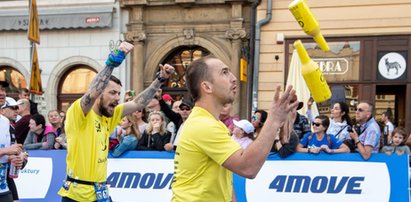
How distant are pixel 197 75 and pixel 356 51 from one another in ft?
35.1

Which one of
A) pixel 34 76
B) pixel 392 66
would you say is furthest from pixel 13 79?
pixel 392 66

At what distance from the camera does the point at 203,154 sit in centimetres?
279

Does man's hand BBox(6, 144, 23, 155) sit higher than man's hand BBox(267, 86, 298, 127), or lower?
lower

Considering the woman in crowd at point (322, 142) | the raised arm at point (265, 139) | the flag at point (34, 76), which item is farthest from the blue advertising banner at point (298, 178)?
the raised arm at point (265, 139)

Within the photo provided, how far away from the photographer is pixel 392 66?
12.5 m

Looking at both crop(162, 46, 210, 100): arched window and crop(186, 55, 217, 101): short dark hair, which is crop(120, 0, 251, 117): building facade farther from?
crop(186, 55, 217, 101): short dark hair

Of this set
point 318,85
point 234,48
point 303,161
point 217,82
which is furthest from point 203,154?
point 234,48

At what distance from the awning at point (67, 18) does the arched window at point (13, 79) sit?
1.26m

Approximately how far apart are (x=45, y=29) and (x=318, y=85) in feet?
41.0

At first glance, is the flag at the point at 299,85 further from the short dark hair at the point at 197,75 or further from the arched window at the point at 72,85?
the arched window at the point at 72,85

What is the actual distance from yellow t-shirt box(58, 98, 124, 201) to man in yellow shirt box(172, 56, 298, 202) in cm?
168

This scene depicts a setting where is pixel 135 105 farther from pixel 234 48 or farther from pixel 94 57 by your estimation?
pixel 94 57

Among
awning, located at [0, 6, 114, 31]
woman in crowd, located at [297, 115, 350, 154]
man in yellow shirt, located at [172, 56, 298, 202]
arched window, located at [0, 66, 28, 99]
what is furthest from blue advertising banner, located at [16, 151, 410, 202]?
arched window, located at [0, 66, 28, 99]

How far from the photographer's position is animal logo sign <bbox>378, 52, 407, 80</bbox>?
40.8 ft
